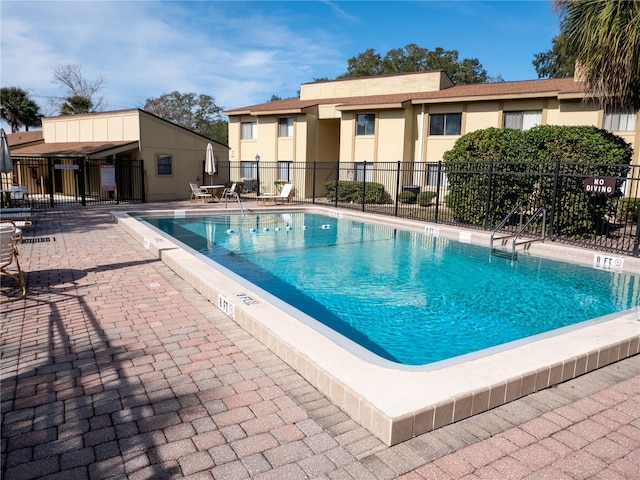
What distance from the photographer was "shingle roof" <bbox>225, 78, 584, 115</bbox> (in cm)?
1798

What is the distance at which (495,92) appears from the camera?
19203 mm

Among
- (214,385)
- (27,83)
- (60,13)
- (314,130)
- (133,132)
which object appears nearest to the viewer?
(214,385)

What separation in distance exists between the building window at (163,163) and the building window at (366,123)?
9403mm

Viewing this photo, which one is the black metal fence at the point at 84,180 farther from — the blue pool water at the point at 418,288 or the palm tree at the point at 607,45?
the palm tree at the point at 607,45

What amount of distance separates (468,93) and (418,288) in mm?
15029

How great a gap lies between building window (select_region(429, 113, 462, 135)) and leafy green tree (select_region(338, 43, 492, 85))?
72.0 feet

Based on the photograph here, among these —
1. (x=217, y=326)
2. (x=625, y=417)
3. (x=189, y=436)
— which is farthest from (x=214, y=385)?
(x=625, y=417)

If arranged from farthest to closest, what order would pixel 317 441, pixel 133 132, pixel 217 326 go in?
pixel 133 132
pixel 217 326
pixel 317 441

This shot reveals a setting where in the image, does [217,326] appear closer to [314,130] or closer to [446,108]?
[446,108]

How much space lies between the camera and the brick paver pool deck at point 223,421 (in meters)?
2.57

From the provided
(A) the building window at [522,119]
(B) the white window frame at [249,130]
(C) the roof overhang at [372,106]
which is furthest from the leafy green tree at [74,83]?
(A) the building window at [522,119]

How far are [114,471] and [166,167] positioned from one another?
68.1ft

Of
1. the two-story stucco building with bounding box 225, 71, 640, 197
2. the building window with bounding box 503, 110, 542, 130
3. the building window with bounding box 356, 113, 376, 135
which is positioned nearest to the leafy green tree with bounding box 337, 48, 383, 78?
the two-story stucco building with bounding box 225, 71, 640, 197

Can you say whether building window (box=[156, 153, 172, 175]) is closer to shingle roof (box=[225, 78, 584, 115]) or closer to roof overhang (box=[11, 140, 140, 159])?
roof overhang (box=[11, 140, 140, 159])
